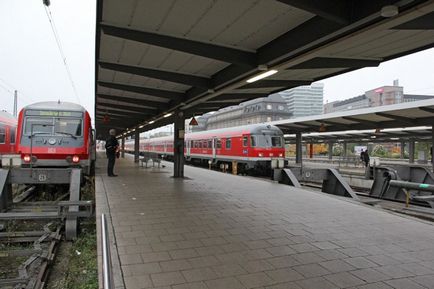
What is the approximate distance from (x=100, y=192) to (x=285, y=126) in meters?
16.9

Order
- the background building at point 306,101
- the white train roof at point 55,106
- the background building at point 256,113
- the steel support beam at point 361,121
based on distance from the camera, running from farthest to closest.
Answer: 1. the background building at point 306,101
2. the background building at point 256,113
3. the steel support beam at point 361,121
4. the white train roof at point 55,106

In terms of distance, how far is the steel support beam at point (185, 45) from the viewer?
6160mm

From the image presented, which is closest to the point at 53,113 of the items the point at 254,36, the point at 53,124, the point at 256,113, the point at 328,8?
the point at 53,124

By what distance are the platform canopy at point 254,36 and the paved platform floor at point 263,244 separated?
2928 millimetres

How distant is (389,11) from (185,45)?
372 cm

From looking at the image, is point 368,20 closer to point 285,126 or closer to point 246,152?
point 246,152

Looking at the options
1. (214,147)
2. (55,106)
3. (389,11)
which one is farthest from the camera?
(214,147)

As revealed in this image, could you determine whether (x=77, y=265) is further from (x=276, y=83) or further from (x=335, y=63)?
(x=276, y=83)

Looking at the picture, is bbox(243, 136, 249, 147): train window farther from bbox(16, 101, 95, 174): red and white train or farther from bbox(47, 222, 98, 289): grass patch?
bbox(47, 222, 98, 289): grass patch

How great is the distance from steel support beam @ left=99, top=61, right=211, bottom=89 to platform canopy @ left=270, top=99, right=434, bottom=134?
9.46m

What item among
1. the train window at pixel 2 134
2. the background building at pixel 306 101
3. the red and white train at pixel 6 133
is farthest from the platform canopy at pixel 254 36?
the background building at pixel 306 101

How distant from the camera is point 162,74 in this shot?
909 cm

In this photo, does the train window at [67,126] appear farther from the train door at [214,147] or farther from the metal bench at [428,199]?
the train door at [214,147]

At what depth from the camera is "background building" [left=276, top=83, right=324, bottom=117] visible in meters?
69.4
